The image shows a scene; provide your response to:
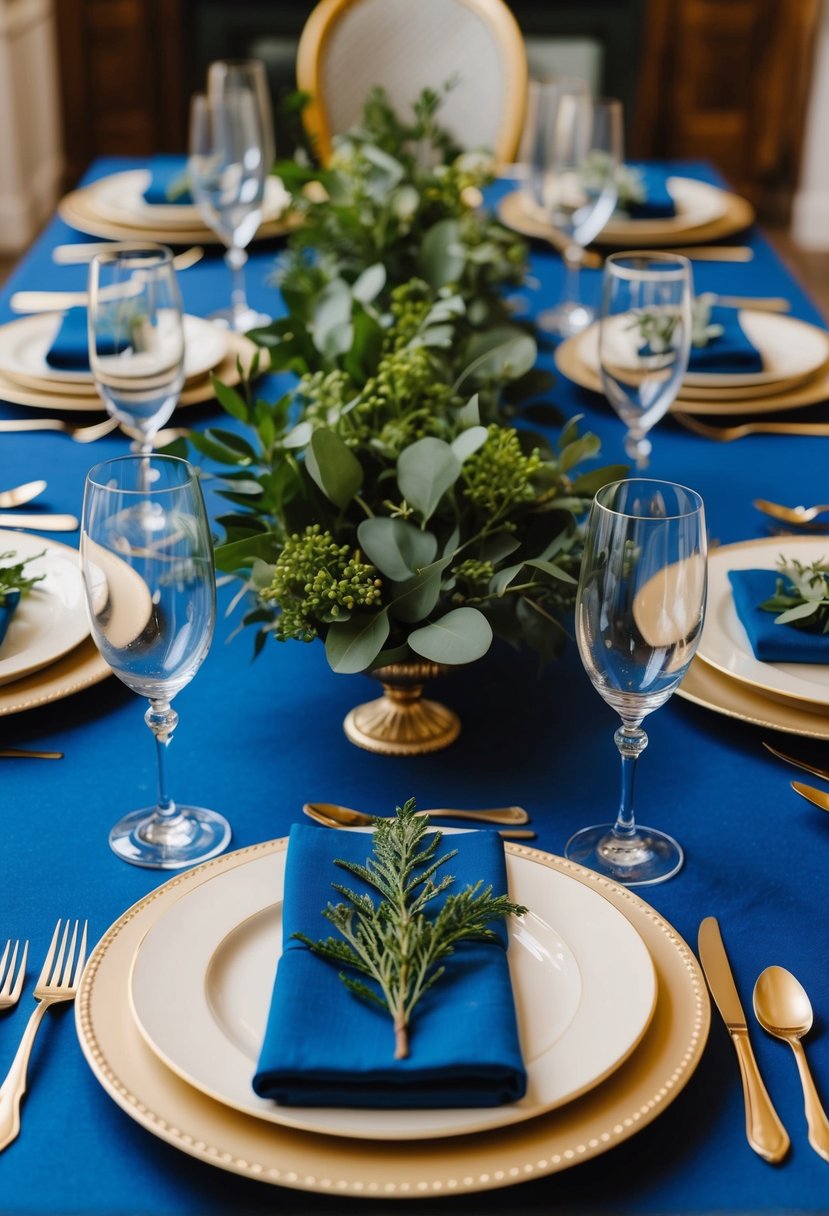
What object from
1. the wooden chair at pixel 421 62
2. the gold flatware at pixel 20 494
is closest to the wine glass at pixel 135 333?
the gold flatware at pixel 20 494

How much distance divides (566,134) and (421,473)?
3.80 feet

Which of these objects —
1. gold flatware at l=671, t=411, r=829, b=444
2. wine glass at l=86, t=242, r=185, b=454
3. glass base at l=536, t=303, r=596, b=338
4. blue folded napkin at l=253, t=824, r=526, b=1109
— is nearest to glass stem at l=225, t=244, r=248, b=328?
glass base at l=536, t=303, r=596, b=338

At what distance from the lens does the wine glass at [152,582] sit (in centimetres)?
83

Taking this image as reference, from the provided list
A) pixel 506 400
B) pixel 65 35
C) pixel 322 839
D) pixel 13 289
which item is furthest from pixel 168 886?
pixel 65 35

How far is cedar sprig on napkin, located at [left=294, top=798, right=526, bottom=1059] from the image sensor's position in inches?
28.0

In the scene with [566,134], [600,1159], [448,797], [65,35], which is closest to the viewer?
[600,1159]

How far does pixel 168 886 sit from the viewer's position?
83 cm

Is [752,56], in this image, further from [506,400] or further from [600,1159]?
[600,1159]

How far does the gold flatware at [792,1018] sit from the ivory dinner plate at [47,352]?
1.10m

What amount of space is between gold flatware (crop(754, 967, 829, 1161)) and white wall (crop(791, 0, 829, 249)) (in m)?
5.19

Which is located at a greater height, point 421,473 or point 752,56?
point 421,473

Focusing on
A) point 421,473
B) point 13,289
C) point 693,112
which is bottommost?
point 693,112

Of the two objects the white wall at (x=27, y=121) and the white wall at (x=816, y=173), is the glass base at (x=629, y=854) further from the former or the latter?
the white wall at (x=816, y=173)

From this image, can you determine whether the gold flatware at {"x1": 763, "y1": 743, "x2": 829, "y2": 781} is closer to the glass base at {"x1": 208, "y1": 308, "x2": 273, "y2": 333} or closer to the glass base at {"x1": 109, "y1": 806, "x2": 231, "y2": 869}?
the glass base at {"x1": 109, "y1": 806, "x2": 231, "y2": 869}
